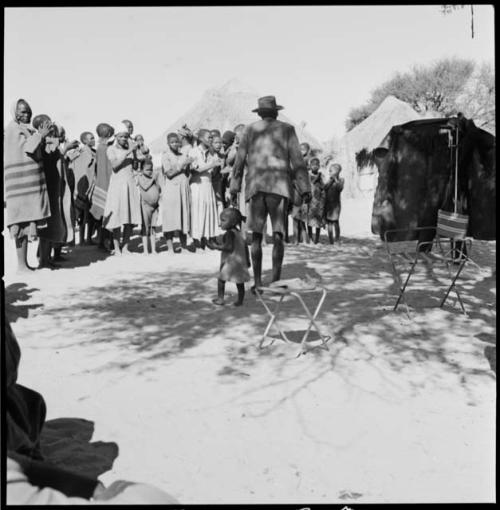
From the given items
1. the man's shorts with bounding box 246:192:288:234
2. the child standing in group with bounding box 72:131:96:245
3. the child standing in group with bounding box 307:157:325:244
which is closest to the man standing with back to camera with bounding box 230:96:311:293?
the man's shorts with bounding box 246:192:288:234

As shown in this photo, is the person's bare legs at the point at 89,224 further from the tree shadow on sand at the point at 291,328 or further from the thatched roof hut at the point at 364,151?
the thatched roof hut at the point at 364,151

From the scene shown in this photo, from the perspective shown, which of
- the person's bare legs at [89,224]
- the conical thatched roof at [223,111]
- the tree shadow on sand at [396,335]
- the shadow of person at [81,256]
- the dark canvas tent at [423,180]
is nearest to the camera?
the tree shadow on sand at [396,335]

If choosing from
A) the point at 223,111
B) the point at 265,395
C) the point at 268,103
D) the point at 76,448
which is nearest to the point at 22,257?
the point at 268,103

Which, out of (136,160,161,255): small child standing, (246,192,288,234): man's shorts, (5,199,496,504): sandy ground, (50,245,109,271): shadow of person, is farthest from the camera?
(136,160,161,255): small child standing

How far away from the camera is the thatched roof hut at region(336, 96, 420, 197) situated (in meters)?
32.8

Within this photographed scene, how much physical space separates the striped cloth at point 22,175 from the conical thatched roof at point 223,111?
24.2 m

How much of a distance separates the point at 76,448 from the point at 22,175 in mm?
6209

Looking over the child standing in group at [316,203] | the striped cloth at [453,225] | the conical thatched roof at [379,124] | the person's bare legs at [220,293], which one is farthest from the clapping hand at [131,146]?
the conical thatched roof at [379,124]

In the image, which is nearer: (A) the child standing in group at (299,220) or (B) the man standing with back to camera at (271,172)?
(B) the man standing with back to camera at (271,172)

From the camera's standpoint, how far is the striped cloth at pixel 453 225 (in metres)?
6.29

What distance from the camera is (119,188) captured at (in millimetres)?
11500

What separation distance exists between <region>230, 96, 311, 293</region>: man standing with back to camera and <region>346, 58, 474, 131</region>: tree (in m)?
41.7

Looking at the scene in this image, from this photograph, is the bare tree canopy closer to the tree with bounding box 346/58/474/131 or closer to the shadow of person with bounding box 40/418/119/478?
the tree with bounding box 346/58/474/131

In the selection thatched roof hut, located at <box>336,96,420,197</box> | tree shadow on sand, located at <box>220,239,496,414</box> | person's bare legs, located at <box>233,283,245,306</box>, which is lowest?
tree shadow on sand, located at <box>220,239,496,414</box>
